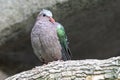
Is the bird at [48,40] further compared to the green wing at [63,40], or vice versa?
the green wing at [63,40]

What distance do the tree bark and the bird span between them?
420mm

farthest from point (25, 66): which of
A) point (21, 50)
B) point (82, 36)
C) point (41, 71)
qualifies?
point (41, 71)

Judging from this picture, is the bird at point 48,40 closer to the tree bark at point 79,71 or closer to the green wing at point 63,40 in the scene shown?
the green wing at point 63,40

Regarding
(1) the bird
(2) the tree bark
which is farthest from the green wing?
(2) the tree bark

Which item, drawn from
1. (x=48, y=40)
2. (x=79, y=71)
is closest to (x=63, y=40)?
(x=48, y=40)

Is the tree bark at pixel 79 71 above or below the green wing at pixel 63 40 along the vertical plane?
below

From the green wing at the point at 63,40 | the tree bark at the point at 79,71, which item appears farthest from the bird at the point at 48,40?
the tree bark at the point at 79,71

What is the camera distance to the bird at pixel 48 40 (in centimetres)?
518

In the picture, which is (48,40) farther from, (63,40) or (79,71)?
(79,71)

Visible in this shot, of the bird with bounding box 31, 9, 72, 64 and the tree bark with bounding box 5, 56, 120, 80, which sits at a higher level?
the bird with bounding box 31, 9, 72, 64

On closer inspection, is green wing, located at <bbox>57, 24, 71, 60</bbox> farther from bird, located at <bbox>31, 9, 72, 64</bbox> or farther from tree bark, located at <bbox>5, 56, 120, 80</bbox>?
tree bark, located at <bbox>5, 56, 120, 80</bbox>

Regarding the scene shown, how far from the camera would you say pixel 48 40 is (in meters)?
5.18

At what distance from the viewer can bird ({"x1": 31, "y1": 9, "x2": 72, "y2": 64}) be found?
5.18 metres

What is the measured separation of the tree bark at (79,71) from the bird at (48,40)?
420 mm
